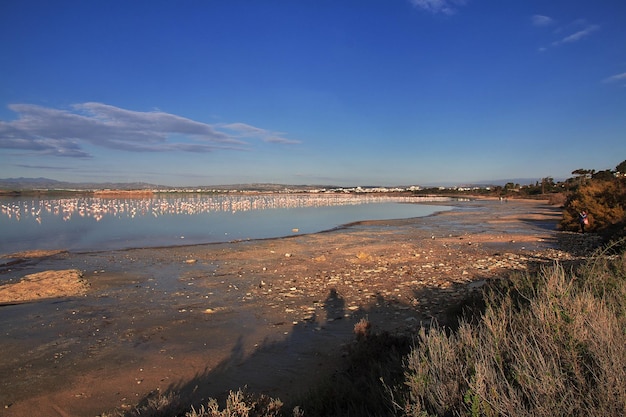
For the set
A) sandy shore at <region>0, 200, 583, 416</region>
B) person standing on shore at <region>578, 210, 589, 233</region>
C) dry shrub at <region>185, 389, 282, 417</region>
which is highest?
person standing on shore at <region>578, 210, 589, 233</region>

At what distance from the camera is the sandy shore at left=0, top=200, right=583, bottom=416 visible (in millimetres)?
5324

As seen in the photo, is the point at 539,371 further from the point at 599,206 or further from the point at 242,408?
the point at 599,206

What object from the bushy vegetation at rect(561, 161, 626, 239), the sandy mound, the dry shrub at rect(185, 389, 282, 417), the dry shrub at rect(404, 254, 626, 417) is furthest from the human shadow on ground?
the bushy vegetation at rect(561, 161, 626, 239)

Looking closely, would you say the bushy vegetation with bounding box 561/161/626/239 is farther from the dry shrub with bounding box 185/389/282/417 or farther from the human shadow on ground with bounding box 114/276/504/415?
the dry shrub with bounding box 185/389/282/417

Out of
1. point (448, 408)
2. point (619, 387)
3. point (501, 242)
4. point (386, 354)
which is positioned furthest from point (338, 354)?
point (501, 242)

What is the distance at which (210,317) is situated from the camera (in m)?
8.23

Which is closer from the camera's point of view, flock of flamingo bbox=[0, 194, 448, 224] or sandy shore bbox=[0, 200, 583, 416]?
sandy shore bbox=[0, 200, 583, 416]

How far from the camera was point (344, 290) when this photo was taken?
9969 millimetres

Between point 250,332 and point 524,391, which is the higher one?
point 524,391

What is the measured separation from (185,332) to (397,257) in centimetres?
893

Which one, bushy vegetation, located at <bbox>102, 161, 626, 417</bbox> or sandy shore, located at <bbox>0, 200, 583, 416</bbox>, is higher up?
bushy vegetation, located at <bbox>102, 161, 626, 417</bbox>

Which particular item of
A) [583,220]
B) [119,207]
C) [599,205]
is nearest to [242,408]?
[583,220]

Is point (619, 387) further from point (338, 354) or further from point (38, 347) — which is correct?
point (38, 347)

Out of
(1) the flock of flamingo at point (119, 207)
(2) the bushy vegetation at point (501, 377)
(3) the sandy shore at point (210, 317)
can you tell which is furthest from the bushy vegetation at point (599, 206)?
(1) the flock of flamingo at point (119, 207)
